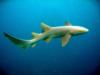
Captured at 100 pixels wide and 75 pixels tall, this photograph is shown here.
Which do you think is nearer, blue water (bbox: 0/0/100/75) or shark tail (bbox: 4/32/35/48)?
shark tail (bbox: 4/32/35/48)

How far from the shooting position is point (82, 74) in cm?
198

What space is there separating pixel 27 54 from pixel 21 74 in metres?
0.16

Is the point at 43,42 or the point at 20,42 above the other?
the point at 43,42

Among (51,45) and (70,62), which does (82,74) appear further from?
(51,45)

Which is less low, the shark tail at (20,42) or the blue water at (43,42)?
the blue water at (43,42)

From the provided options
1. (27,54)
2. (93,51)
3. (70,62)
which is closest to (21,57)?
(27,54)

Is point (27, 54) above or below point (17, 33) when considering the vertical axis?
below

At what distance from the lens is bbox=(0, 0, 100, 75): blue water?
1.89 m

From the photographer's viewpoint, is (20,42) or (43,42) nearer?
(20,42)

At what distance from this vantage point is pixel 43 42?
6.27 feet

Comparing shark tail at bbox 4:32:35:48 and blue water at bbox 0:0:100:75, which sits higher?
blue water at bbox 0:0:100:75

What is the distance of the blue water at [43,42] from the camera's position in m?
1.89

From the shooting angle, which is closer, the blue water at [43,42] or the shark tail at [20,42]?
the shark tail at [20,42]

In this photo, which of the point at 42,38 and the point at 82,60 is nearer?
the point at 42,38
